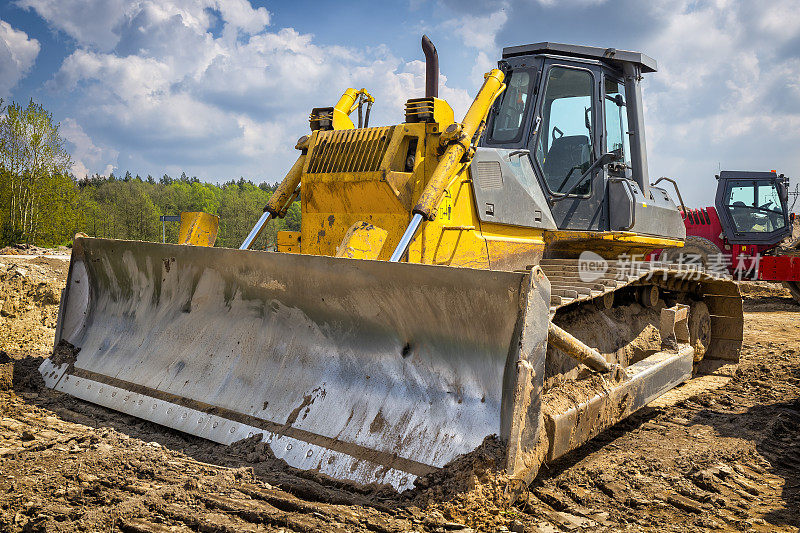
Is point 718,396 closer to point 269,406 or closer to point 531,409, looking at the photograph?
point 531,409

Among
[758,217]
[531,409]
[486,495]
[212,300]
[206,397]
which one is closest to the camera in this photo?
[486,495]

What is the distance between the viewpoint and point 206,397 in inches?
142

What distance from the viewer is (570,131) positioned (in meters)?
5.22

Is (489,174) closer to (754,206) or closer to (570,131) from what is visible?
(570,131)

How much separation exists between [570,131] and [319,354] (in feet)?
10.0

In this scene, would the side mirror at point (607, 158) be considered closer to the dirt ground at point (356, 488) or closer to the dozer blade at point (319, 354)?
the dirt ground at point (356, 488)

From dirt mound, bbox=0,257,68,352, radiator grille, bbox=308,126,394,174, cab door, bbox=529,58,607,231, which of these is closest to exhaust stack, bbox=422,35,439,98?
radiator grille, bbox=308,126,394,174

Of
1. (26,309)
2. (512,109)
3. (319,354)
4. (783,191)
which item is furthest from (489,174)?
(783,191)

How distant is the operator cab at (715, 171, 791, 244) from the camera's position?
563 inches

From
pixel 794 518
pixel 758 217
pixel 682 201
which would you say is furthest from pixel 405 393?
pixel 758 217

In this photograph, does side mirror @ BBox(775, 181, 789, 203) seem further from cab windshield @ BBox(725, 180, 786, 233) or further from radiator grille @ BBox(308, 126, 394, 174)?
radiator grille @ BBox(308, 126, 394, 174)

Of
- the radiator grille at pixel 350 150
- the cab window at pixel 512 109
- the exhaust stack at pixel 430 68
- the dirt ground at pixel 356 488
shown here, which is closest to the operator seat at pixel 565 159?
the cab window at pixel 512 109

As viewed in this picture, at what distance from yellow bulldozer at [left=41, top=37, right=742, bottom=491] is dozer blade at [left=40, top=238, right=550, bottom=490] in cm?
1

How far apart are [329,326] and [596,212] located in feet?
9.23
